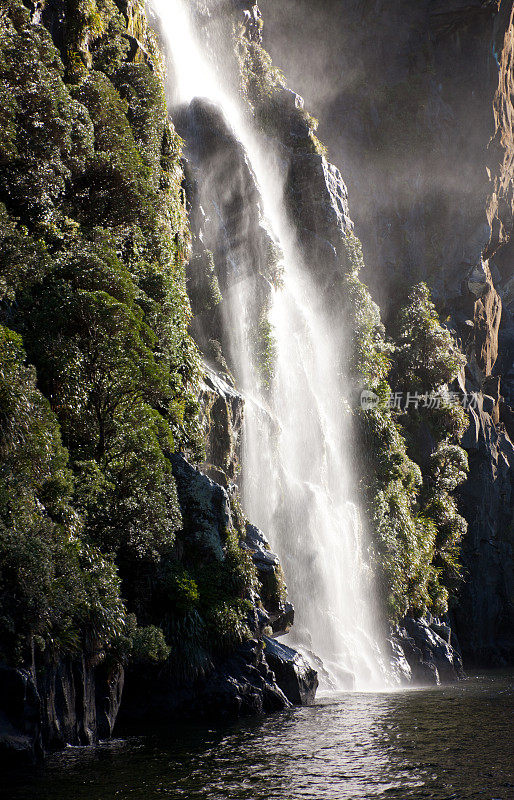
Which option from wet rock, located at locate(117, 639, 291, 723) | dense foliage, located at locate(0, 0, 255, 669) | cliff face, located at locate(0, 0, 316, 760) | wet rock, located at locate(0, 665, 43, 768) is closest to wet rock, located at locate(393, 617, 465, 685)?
cliff face, located at locate(0, 0, 316, 760)

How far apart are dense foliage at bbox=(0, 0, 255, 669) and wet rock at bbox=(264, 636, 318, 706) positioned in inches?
61.2

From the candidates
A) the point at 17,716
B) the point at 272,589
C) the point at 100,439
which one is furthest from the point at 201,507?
the point at 17,716

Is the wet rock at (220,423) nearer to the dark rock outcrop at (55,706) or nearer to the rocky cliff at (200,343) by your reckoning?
the rocky cliff at (200,343)

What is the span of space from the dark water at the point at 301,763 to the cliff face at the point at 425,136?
100 ft

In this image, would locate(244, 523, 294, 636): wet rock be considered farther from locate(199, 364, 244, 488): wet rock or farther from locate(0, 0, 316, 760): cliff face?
locate(199, 364, 244, 488): wet rock

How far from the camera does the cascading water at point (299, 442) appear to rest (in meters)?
21.9

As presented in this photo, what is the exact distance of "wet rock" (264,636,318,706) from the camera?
15.3 m

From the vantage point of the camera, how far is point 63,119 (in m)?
15.3

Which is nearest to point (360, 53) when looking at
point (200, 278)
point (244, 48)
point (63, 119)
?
point (244, 48)

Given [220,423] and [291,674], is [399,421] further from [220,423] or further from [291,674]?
[291,674]

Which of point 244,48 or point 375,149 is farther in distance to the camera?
point 375,149

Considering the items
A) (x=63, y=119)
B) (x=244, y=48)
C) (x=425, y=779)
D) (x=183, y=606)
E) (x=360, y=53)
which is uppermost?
(x=360, y=53)

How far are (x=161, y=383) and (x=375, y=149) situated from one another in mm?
34466

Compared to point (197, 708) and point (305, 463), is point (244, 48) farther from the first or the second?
point (197, 708)
